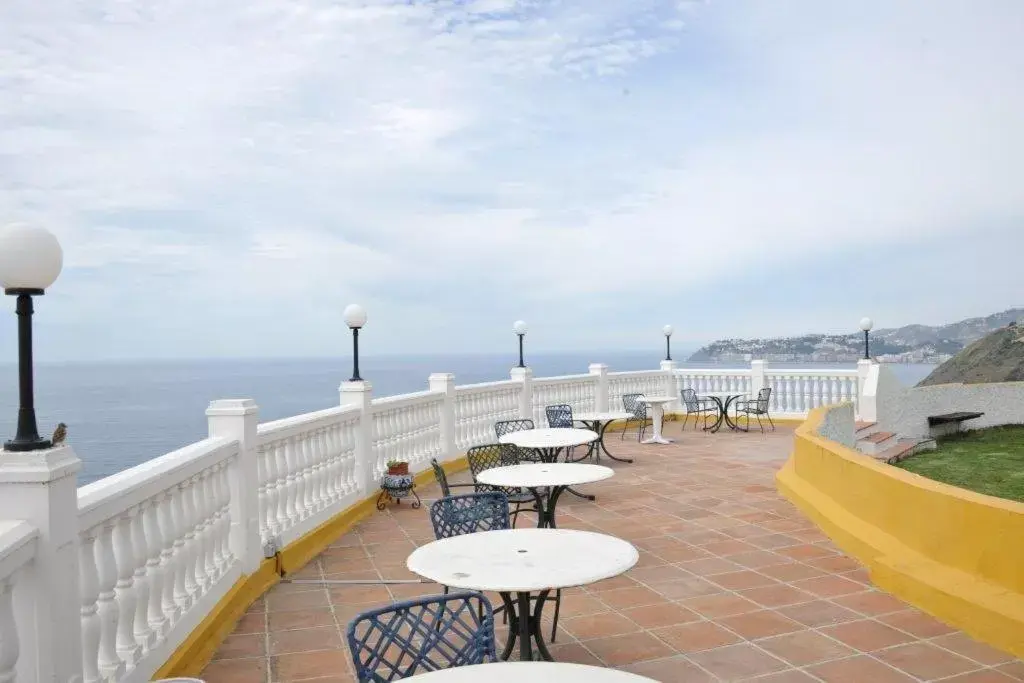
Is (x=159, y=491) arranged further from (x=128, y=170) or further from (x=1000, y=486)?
(x=128, y=170)

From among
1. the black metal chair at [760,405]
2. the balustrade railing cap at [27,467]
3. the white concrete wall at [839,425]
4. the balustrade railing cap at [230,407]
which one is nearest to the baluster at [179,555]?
the balustrade railing cap at [230,407]

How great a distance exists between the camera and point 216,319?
88.7 ft

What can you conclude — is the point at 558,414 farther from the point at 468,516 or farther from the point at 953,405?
the point at 953,405

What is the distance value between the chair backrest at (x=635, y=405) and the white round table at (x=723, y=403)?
5.01ft

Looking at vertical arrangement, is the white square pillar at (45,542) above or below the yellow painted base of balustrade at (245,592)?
above

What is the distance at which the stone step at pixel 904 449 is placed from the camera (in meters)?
11.8

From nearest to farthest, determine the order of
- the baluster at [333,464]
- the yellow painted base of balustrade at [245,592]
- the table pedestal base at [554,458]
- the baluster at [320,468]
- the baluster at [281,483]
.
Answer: the yellow painted base of balustrade at [245,592] < the baluster at [281,483] < the baluster at [320,468] < the baluster at [333,464] < the table pedestal base at [554,458]

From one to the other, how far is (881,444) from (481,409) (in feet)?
22.0

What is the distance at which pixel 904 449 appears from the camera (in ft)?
41.0

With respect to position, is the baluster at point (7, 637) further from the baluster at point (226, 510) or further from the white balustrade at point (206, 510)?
the baluster at point (226, 510)

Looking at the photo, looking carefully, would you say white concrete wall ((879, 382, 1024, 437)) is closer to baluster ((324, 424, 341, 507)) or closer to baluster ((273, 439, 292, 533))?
baluster ((324, 424, 341, 507))

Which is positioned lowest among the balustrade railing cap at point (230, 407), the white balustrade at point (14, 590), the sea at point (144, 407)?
the sea at point (144, 407)

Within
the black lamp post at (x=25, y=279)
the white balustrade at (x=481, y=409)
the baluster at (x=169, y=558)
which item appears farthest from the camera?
the white balustrade at (x=481, y=409)

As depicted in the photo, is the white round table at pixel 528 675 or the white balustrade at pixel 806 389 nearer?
the white round table at pixel 528 675
